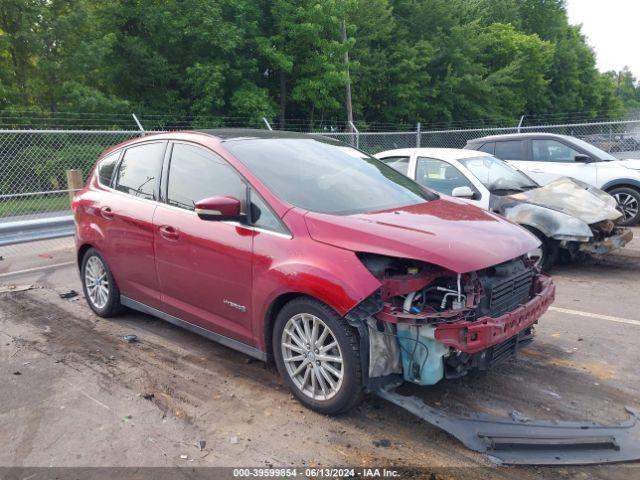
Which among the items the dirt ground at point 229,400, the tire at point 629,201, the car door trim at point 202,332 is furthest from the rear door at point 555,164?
the car door trim at point 202,332

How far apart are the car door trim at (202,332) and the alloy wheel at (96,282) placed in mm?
285

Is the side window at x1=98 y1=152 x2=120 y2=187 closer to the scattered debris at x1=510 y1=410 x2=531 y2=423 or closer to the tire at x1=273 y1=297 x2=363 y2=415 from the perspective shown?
the tire at x1=273 y1=297 x2=363 y2=415

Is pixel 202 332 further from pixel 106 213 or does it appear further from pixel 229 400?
pixel 106 213

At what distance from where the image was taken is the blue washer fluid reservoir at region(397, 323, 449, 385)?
10.6 feet

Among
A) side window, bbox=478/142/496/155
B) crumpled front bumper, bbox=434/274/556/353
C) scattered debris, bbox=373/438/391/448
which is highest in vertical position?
side window, bbox=478/142/496/155

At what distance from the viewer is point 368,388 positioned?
3.26 m

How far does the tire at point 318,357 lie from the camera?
10.6 ft

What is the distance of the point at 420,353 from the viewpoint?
129 inches

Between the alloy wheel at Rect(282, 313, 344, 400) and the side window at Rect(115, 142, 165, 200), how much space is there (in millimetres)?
1897

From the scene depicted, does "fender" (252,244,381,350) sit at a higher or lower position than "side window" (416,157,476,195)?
lower

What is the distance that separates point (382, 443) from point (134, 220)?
9.08ft

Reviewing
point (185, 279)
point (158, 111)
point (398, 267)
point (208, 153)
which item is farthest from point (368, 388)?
point (158, 111)

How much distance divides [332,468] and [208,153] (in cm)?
247

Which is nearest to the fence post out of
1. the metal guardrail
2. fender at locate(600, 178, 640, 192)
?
the metal guardrail
